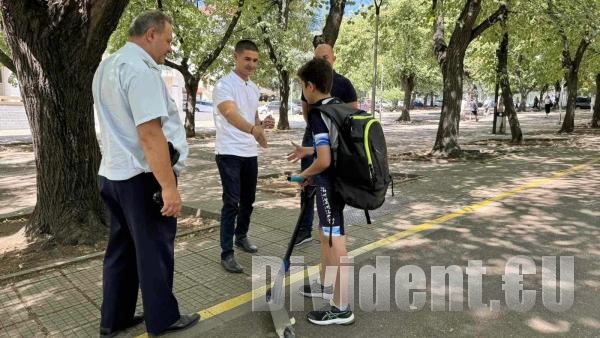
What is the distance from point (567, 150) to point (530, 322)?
12456 millimetres

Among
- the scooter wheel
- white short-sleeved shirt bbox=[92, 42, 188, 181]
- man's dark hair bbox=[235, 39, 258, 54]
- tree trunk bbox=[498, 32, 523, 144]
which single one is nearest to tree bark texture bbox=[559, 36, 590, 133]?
tree trunk bbox=[498, 32, 523, 144]

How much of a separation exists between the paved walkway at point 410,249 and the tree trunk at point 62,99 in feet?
2.54

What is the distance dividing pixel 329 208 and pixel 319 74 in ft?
2.98

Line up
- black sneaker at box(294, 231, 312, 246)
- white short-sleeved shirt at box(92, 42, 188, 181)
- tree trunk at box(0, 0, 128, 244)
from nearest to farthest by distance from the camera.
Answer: white short-sleeved shirt at box(92, 42, 188, 181)
tree trunk at box(0, 0, 128, 244)
black sneaker at box(294, 231, 312, 246)

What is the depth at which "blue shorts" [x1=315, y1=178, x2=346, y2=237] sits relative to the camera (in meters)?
3.30

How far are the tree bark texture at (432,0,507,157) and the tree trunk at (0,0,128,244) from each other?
9.03 metres

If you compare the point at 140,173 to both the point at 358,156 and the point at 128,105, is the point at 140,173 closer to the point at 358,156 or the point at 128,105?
the point at 128,105

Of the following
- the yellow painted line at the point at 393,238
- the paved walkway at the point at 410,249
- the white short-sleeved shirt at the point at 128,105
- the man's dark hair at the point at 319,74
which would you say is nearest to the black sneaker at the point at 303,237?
the paved walkway at the point at 410,249

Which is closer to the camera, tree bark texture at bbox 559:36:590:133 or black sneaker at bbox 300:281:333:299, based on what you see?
black sneaker at bbox 300:281:333:299

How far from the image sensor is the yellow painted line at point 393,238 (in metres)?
3.60

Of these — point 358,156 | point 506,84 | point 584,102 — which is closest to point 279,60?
point 506,84

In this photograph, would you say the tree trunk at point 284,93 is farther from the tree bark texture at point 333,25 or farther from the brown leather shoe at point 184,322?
the brown leather shoe at point 184,322

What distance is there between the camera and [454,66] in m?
12.0

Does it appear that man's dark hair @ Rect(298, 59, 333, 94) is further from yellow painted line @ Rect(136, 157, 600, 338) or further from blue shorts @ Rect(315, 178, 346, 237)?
yellow painted line @ Rect(136, 157, 600, 338)
